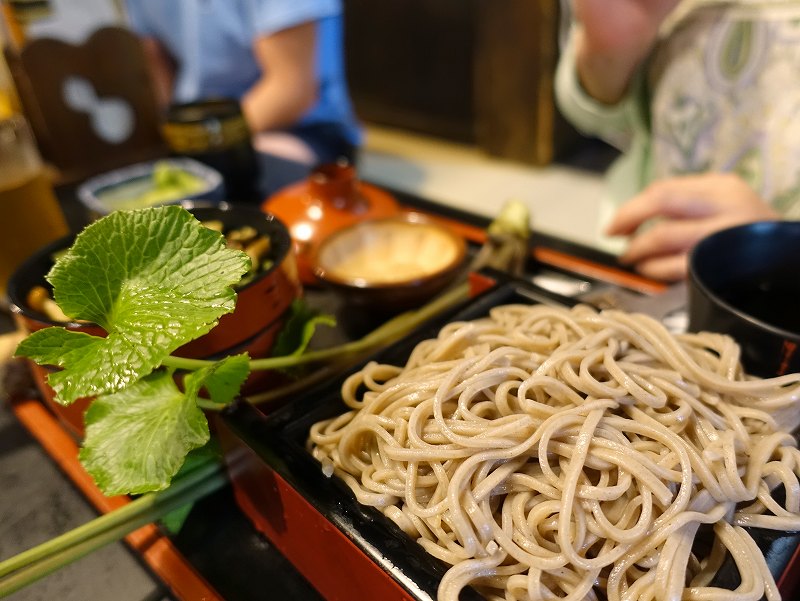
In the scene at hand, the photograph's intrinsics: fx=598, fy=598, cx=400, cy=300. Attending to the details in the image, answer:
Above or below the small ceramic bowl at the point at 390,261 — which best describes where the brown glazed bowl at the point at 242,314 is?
above

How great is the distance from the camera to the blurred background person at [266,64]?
7.55 ft

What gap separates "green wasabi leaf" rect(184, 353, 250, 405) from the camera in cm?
67

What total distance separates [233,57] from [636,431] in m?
2.43

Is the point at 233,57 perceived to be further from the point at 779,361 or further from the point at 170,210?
the point at 779,361

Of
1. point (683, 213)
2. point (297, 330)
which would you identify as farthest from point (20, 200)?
point (683, 213)

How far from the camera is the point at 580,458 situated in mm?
623

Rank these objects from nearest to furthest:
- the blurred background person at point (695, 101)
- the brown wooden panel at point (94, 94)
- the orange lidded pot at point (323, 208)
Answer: the blurred background person at point (695, 101), the orange lidded pot at point (323, 208), the brown wooden panel at point (94, 94)

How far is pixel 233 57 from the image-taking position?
255 centimetres

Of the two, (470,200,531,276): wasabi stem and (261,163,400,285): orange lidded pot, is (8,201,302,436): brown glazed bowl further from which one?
(470,200,531,276): wasabi stem

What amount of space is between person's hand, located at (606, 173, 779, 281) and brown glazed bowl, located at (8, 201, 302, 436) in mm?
676

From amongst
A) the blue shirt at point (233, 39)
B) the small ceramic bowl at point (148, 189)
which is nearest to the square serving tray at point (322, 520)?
the small ceramic bowl at point (148, 189)

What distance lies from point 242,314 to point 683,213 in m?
0.83

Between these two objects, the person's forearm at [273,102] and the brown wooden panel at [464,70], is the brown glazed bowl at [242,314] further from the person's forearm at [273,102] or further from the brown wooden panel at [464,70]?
the brown wooden panel at [464,70]

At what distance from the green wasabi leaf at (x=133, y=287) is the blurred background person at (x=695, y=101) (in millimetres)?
835
